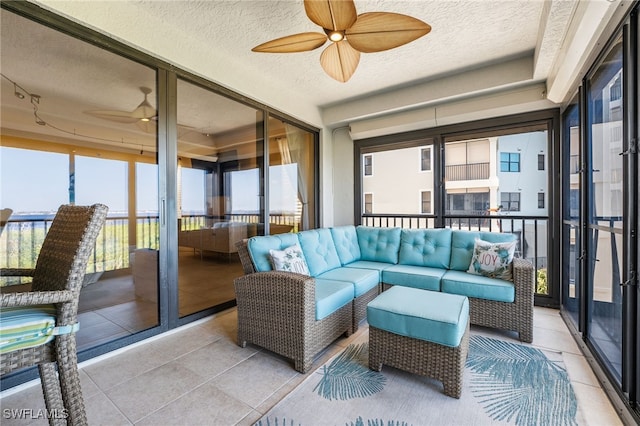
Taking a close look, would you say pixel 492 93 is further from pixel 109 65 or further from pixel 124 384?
pixel 124 384

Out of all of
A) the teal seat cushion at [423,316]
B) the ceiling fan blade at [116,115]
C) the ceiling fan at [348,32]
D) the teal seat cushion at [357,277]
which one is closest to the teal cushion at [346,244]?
the teal seat cushion at [357,277]

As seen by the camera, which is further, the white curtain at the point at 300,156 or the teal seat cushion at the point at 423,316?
the white curtain at the point at 300,156

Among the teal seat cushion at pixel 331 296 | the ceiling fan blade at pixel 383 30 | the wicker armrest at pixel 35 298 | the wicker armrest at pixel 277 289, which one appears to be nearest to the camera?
the wicker armrest at pixel 35 298

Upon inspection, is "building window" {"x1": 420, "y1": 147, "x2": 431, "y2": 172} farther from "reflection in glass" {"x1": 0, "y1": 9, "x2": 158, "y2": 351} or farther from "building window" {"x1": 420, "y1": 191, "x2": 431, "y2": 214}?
"reflection in glass" {"x1": 0, "y1": 9, "x2": 158, "y2": 351}

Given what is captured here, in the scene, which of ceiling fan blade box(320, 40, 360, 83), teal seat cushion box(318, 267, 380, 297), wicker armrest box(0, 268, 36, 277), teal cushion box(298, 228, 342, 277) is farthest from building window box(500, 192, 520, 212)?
wicker armrest box(0, 268, 36, 277)

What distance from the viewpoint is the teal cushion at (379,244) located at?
3.48m

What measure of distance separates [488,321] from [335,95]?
11.1ft

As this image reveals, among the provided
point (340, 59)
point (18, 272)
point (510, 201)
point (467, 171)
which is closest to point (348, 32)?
point (340, 59)

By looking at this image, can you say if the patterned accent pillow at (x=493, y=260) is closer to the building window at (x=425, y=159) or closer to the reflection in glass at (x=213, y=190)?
the building window at (x=425, y=159)

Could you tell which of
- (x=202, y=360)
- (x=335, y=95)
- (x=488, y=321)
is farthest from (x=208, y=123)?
(x=488, y=321)

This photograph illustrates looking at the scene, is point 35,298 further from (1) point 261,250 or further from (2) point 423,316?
(2) point 423,316

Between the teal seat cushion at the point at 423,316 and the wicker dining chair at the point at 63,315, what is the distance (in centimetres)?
161

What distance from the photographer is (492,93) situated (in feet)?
10.8

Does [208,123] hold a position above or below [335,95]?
below
